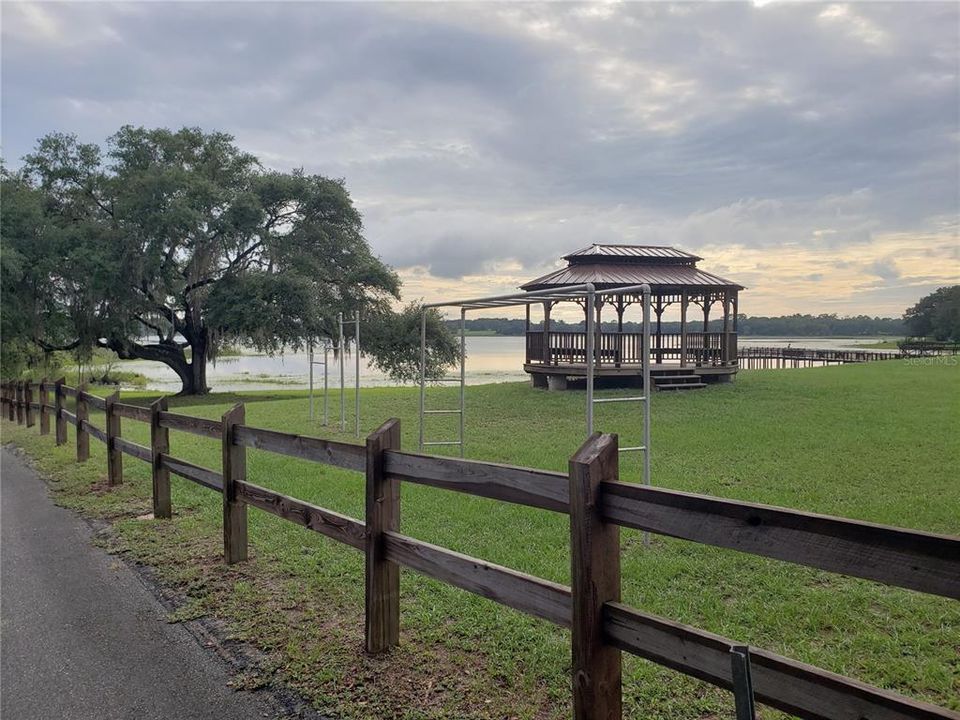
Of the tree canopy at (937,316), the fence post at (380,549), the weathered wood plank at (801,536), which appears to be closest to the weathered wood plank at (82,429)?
the fence post at (380,549)

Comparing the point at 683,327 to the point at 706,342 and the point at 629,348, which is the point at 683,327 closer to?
the point at 706,342

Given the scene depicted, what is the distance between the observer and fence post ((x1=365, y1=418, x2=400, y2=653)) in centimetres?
351

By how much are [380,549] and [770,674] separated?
6.67 feet

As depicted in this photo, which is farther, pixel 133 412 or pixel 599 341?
pixel 599 341

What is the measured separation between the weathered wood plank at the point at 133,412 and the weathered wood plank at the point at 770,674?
5.60 metres

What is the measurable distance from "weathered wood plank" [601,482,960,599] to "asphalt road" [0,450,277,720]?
1906 mm

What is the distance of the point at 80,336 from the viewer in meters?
22.7

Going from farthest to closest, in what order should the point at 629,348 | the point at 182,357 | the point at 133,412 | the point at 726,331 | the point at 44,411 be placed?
the point at 182,357 < the point at 726,331 < the point at 629,348 < the point at 44,411 < the point at 133,412

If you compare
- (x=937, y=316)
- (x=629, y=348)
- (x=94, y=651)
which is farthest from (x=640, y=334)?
(x=937, y=316)

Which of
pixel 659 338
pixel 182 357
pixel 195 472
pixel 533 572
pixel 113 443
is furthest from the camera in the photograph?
pixel 182 357

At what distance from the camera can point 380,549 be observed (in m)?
3.52

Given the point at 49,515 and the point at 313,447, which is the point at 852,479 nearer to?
the point at 313,447

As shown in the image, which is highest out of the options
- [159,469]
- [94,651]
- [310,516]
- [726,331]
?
[726,331]

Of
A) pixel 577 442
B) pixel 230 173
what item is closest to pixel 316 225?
pixel 230 173
